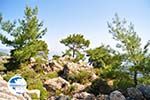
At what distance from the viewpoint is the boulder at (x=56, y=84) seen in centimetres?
2605

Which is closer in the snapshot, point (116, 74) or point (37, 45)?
point (116, 74)

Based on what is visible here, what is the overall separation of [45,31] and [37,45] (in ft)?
7.77

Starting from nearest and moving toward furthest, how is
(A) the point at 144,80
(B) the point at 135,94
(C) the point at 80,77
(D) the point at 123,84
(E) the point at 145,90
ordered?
(B) the point at 135,94
(E) the point at 145,90
(D) the point at 123,84
(A) the point at 144,80
(C) the point at 80,77

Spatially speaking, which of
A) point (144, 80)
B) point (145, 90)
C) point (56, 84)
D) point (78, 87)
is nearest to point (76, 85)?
point (78, 87)

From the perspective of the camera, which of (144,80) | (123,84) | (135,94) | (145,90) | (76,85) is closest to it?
(135,94)

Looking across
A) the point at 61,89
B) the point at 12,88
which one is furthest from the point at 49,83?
the point at 12,88

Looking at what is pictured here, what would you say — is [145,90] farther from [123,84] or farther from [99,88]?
[99,88]

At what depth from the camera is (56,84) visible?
2630 cm

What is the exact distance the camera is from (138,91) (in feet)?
70.3

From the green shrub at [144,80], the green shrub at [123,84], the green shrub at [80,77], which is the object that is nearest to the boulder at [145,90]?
the green shrub at [123,84]

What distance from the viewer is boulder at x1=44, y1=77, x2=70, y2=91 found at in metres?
26.0

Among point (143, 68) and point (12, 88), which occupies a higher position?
point (143, 68)

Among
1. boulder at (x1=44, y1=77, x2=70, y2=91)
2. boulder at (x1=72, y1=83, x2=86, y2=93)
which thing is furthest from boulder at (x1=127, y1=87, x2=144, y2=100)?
boulder at (x1=44, y1=77, x2=70, y2=91)

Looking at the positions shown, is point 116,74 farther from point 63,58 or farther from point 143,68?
point 63,58
